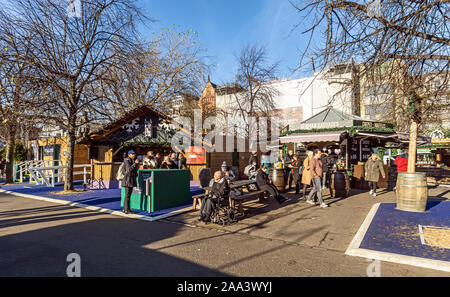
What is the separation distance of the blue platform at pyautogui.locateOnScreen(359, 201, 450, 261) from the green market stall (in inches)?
226

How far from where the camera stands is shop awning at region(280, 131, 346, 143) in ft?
45.6

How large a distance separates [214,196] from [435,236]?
478 cm

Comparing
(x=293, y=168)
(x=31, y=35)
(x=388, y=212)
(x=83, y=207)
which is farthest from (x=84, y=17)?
(x=388, y=212)

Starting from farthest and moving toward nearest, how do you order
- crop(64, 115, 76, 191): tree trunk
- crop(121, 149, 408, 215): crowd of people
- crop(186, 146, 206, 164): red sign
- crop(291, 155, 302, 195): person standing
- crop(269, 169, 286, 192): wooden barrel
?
crop(186, 146, 206, 164): red sign → crop(64, 115, 76, 191): tree trunk → crop(291, 155, 302, 195): person standing → crop(269, 169, 286, 192): wooden barrel → crop(121, 149, 408, 215): crowd of people

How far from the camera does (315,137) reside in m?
14.5

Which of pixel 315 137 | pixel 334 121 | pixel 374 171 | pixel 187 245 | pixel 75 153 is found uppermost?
pixel 334 121

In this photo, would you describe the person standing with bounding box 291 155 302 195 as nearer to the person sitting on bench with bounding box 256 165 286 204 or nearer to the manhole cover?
the person sitting on bench with bounding box 256 165 286 204

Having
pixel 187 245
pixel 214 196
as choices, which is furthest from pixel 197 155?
pixel 187 245

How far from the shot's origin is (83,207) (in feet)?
29.6

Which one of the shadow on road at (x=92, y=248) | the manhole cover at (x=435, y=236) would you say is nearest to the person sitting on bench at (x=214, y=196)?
the shadow on road at (x=92, y=248)

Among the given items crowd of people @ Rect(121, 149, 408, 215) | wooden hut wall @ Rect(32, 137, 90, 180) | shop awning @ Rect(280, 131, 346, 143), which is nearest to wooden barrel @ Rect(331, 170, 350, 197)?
crowd of people @ Rect(121, 149, 408, 215)

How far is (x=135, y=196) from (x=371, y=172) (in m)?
9.33

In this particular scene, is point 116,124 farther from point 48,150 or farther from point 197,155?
point 48,150
